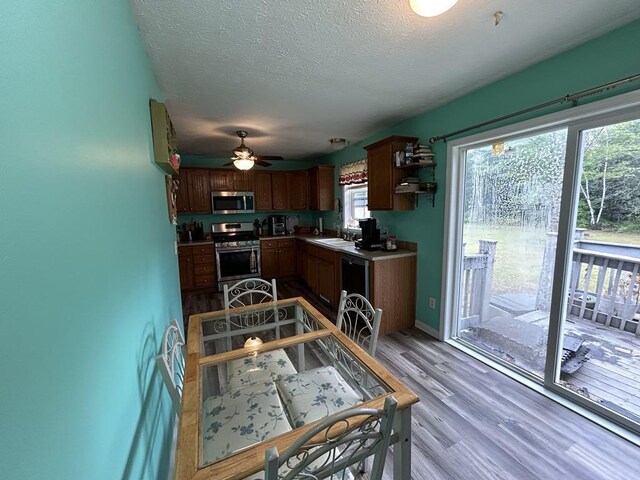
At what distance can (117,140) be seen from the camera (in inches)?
39.8

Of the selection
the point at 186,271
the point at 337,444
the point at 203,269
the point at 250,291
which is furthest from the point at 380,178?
the point at 186,271

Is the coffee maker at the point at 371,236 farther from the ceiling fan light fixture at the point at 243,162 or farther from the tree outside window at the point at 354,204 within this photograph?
the ceiling fan light fixture at the point at 243,162

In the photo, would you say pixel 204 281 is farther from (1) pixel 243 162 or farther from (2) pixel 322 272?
(1) pixel 243 162

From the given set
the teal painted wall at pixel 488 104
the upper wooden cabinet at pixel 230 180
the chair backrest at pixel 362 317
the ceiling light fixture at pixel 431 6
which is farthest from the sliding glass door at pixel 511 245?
the upper wooden cabinet at pixel 230 180

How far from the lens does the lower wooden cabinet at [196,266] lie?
4531mm

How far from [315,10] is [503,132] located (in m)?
1.73

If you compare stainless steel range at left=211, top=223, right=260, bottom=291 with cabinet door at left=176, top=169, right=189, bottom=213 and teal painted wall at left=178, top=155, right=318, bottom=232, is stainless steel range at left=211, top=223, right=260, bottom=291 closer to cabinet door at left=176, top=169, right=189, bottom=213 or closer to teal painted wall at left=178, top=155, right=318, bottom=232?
teal painted wall at left=178, top=155, right=318, bottom=232

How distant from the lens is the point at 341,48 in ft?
5.63

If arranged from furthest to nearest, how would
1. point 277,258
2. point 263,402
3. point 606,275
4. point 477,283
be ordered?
point 277,258 < point 477,283 < point 606,275 < point 263,402

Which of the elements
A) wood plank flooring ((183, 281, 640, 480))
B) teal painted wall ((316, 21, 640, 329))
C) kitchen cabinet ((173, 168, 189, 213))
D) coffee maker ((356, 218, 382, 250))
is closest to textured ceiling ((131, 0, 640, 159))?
teal painted wall ((316, 21, 640, 329))

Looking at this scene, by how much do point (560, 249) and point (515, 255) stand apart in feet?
1.28

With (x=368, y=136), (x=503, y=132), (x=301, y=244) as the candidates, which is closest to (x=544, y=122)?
(x=503, y=132)

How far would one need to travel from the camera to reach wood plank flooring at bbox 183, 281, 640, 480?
4.79 ft

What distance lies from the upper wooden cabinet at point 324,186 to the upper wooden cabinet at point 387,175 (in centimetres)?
177
